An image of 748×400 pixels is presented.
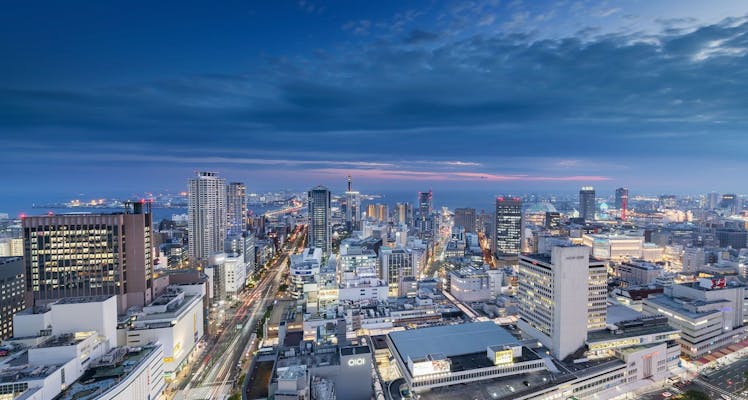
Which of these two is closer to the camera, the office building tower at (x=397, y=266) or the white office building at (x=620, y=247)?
the office building tower at (x=397, y=266)

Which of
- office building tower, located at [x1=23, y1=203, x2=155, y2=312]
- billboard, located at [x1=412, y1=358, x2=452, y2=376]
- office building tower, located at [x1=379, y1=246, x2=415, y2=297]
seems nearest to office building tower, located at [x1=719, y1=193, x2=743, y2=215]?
office building tower, located at [x1=379, y1=246, x2=415, y2=297]

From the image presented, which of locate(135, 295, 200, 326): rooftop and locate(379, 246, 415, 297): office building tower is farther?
locate(379, 246, 415, 297): office building tower

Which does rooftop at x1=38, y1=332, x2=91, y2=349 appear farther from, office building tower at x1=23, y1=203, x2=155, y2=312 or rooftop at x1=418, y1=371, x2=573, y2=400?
rooftop at x1=418, y1=371, x2=573, y2=400

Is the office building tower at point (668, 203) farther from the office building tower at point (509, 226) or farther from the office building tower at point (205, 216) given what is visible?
the office building tower at point (205, 216)

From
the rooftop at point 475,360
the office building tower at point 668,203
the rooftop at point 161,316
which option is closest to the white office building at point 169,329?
the rooftop at point 161,316

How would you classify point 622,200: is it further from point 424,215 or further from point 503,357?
point 503,357
